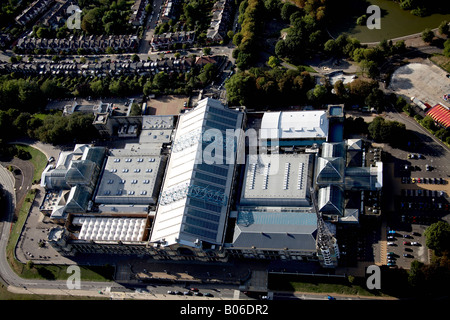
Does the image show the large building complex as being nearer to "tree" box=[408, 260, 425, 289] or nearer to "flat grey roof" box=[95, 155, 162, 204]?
"flat grey roof" box=[95, 155, 162, 204]

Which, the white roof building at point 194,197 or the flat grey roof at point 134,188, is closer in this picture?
the white roof building at point 194,197

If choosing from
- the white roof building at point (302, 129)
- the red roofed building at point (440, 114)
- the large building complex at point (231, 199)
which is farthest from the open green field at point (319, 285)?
the red roofed building at point (440, 114)

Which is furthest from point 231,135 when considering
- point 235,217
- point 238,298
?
point 238,298

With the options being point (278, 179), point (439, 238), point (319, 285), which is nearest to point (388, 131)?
point (278, 179)

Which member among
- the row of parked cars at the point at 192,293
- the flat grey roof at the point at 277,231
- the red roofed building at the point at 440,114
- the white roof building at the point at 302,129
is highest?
the red roofed building at the point at 440,114

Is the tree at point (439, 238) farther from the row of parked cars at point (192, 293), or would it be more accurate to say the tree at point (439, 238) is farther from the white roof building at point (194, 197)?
the row of parked cars at point (192, 293)
